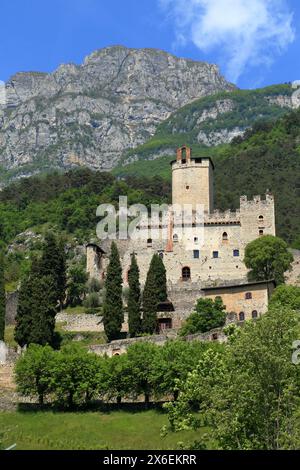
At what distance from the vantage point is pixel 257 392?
1355 inches

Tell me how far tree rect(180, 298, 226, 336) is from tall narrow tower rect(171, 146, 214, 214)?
20677 millimetres

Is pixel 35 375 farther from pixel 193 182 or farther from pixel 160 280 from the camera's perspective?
pixel 193 182

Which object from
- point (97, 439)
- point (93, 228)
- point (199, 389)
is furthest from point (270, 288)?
point (93, 228)

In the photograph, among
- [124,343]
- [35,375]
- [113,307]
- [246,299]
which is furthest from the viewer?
[246,299]

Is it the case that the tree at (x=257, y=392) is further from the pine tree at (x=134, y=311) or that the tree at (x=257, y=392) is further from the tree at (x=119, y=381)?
the pine tree at (x=134, y=311)

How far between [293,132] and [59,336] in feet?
345

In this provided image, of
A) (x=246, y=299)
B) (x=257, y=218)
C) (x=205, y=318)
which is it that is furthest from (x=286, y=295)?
(x=257, y=218)

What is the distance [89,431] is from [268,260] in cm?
3573

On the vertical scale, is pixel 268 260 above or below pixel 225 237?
below

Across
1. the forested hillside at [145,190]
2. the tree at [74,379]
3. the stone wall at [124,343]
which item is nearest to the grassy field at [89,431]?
the tree at [74,379]

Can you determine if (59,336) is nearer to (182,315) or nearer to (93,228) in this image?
(182,315)

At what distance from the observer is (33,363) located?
5612cm

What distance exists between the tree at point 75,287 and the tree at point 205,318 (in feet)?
55.1

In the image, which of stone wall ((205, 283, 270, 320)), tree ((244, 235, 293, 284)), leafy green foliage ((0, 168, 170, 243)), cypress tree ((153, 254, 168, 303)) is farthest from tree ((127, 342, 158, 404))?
leafy green foliage ((0, 168, 170, 243))
